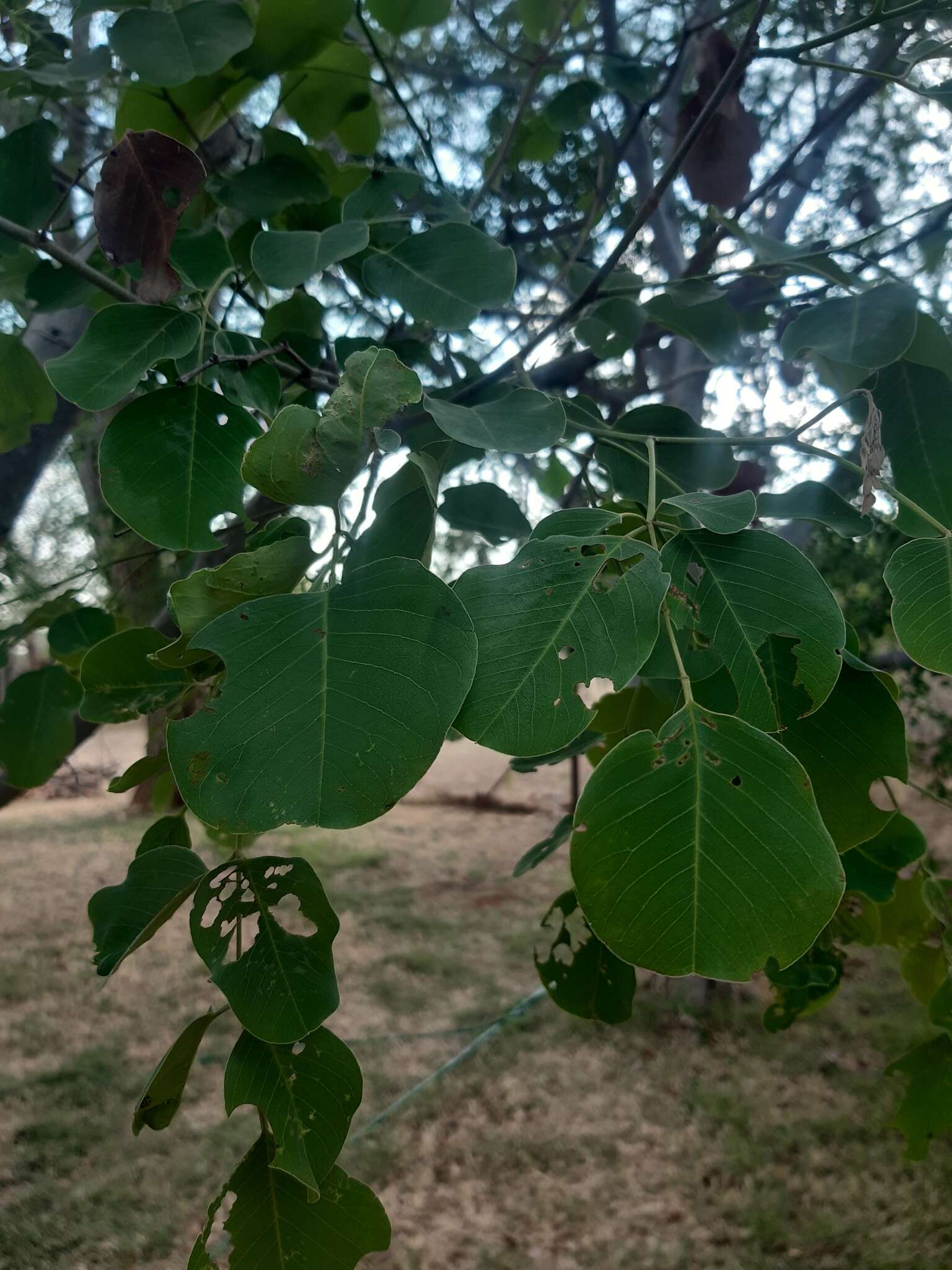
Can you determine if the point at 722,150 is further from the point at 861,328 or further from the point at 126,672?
the point at 126,672

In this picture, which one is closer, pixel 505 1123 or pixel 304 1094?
pixel 304 1094

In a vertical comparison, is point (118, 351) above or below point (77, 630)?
above

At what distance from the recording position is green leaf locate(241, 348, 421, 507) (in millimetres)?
267

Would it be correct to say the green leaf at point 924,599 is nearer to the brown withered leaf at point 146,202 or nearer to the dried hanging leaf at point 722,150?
the brown withered leaf at point 146,202

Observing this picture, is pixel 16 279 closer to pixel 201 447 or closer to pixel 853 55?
pixel 201 447

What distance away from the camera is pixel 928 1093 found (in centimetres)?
57

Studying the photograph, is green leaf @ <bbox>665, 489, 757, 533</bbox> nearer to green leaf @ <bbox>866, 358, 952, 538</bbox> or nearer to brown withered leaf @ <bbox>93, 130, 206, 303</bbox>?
green leaf @ <bbox>866, 358, 952, 538</bbox>

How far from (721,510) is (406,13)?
0.59m

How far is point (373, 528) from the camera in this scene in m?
0.33

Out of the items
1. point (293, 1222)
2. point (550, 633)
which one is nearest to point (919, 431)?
point (550, 633)

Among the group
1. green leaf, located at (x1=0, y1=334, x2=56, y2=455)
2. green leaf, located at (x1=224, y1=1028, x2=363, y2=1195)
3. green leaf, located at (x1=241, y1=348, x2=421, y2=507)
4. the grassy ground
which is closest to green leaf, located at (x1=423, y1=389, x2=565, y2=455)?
green leaf, located at (x1=241, y1=348, x2=421, y2=507)

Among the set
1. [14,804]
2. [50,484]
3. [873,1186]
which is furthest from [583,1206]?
[14,804]

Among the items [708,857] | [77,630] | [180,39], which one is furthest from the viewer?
[77,630]

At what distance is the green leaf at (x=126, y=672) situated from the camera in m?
0.42
